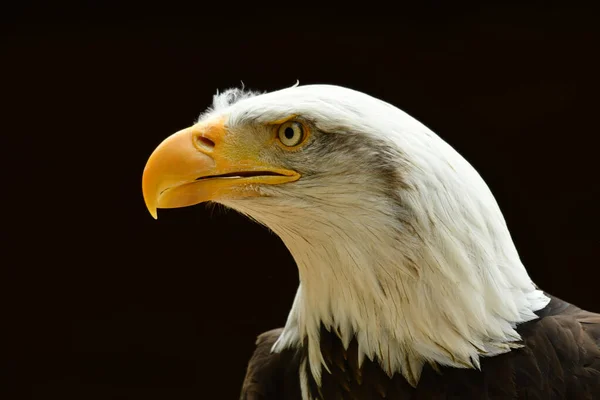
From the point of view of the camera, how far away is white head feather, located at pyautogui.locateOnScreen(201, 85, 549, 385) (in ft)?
5.89

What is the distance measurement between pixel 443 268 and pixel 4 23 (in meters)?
2.47

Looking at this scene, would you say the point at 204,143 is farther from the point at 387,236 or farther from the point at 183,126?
the point at 183,126

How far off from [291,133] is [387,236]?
0.99 ft

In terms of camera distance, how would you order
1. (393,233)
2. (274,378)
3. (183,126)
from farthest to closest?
(183,126), (274,378), (393,233)

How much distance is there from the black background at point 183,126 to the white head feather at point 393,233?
165 centimetres

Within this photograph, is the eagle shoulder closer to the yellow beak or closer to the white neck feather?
the white neck feather

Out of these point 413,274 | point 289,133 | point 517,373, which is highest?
point 289,133

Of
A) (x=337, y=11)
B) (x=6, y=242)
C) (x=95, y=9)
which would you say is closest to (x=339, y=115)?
(x=337, y=11)

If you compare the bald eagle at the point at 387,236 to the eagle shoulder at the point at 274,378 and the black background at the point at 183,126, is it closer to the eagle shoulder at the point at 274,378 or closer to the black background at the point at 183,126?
the eagle shoulder at the point at 274,378

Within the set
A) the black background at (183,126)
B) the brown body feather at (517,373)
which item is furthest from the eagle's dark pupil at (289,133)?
the black background at (183,126)

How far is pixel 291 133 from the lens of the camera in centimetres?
185

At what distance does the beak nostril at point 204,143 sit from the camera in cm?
188

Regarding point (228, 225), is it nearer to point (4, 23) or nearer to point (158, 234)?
point (158, 234)

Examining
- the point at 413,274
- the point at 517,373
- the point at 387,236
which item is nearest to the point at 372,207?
the point at 387,236
